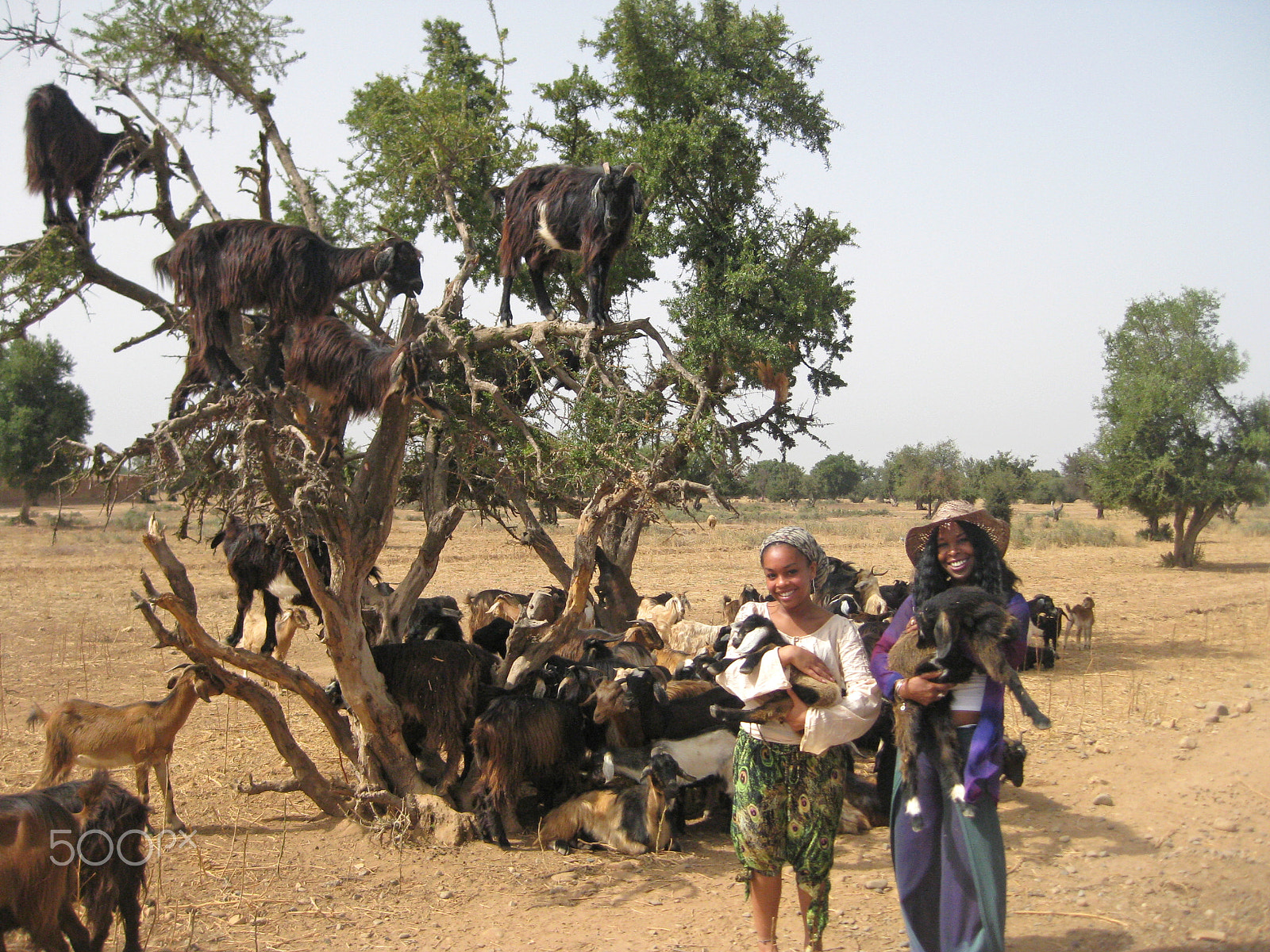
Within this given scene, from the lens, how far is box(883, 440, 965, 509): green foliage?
1699 inches

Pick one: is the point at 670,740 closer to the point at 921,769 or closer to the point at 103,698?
the point at 921,769

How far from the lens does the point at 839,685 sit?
326 centimetres

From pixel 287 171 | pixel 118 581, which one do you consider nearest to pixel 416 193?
pixel 287 171

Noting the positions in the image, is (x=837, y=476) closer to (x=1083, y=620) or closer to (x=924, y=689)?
(x=1083, y=620)

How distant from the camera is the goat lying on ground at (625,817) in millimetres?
5207

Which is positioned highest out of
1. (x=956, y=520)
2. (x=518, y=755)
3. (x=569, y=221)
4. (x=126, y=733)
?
(x=569, y=221)

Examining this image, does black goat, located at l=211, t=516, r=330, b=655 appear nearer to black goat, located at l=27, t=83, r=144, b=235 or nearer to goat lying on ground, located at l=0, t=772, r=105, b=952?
Answer: black goat, located at l=27, t=83, r=144, b=235

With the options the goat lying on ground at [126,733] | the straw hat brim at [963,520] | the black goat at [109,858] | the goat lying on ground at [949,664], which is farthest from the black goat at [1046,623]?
the black goat at [109,858]

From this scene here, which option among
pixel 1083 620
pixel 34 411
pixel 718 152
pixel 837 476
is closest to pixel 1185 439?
pixel 1083 620

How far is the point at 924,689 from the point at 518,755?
2.96 meters

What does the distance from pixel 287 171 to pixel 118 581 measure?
504 inches

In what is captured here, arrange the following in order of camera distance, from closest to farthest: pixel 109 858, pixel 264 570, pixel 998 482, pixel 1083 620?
pixel 109 858 → pixel 264 570 → pixel 1083 620 → pixel 998 482

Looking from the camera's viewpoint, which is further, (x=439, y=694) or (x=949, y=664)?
(x=439, y=694)

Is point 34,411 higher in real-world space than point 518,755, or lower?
higher
